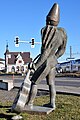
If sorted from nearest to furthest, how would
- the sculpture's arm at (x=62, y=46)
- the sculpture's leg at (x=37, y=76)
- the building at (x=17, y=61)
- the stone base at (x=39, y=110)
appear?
the stone base at (x=39, y=110), the sculpture's leg at (x=37, y=76), the sculpture's arm at (x=62, y=46), the building at (x=17, y=61)

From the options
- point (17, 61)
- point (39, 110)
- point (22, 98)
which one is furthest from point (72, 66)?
point (22, 98)

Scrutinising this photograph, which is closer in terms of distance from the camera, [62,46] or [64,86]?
[62,46]

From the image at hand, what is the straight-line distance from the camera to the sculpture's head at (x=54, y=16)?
7.65 metres

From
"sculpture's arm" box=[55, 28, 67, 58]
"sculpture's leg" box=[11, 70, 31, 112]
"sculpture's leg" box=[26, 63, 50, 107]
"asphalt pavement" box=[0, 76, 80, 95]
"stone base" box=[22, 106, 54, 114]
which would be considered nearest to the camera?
"sculpture's leg" box=[11, 70, 31, 112]

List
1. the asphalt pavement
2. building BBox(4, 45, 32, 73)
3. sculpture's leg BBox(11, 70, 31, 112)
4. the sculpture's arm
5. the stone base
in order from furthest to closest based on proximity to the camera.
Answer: building BBox(4, 45, 32, 73), the asphalt pavement, the sculpture's arm, the stone base, sculpture's leg BBox(11, 70, 31, 112)

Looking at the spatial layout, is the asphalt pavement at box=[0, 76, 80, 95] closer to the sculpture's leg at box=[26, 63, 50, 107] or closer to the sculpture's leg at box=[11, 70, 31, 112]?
the sculpture's leg at box=[26, 63, 50, 107]

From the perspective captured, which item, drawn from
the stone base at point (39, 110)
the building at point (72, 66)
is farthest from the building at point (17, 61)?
the stone base at point (39, 110)

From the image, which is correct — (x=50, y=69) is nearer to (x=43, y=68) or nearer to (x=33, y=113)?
(x=43, y=68)

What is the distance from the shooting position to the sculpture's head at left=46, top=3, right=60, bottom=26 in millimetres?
7651

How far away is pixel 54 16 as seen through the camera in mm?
7633

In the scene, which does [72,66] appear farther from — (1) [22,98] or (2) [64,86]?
(1) [22,98]

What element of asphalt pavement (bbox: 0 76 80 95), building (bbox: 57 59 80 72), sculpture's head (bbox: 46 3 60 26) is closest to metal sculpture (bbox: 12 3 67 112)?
sculpture's head (bbox: 46 3 60 26)

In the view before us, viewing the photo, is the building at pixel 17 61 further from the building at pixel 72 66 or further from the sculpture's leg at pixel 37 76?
the sculpture's leg at pixel 37 76

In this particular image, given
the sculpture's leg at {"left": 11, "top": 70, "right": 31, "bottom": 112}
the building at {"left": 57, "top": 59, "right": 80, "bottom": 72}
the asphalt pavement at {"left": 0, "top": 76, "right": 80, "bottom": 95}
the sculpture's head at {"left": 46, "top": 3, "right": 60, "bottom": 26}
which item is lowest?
the building at {"left": 57, "top": 59, "right": 80, "bottom": 72}
